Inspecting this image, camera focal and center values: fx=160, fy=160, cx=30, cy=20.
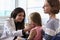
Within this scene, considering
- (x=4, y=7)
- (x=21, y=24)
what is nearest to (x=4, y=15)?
(x=4, y=7)

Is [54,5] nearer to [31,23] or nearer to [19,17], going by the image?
[31,23]

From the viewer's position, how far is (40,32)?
1.73 meters

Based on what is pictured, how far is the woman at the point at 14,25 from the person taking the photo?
2045 millimetres

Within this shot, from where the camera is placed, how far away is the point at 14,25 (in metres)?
2.13

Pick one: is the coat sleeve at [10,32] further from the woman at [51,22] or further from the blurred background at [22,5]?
the blurred background at [22,5]

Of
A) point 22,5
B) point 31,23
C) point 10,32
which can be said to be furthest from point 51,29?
point 22,5

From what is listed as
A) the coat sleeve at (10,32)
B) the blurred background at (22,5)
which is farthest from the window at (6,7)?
the coat sleeve at (10,32)

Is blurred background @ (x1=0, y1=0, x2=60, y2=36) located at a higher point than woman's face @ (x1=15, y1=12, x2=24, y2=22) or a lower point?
higher

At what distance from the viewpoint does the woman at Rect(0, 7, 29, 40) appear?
2.04 meters

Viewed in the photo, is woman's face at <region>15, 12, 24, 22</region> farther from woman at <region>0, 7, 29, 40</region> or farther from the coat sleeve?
the coat sleeve

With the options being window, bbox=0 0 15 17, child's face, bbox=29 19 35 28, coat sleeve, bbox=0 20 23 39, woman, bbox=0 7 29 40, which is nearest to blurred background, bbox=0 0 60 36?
window, bbox=0 0 15 17

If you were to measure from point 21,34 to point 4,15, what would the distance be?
1.00m

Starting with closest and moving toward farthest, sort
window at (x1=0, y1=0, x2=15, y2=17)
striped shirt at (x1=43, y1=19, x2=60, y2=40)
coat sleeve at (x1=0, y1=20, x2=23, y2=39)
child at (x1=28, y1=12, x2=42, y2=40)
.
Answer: striped shirt at (x1=43, y1=19, x2=60, y2=40)
child at (x1=28, y1=12, x2=42, y2=40)
coat sleeve at (x1=0, y1=20, x2=23, y2=39)
window at (x1=0, y1=0, x2=15, y2=17)

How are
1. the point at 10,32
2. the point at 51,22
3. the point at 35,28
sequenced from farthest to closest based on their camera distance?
the point at 10,32, the point at 35,28, the point at 51,22
